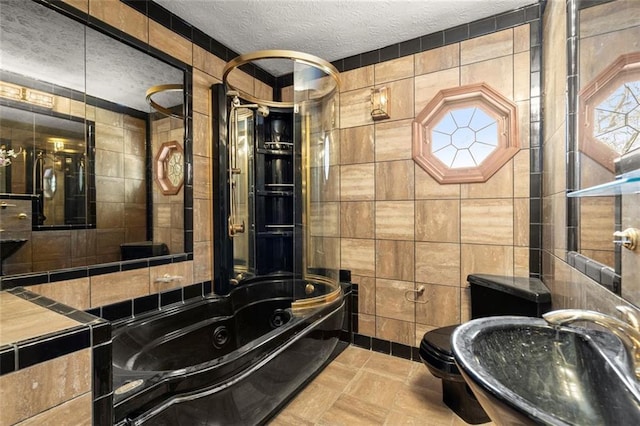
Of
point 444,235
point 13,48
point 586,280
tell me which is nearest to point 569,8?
point 586,280

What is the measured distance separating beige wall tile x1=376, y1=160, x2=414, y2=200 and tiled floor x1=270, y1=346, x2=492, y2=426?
133cm

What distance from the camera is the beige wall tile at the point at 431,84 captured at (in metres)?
2.13

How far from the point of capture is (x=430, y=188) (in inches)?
→ 86.4

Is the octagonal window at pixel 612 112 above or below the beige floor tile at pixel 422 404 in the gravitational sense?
above

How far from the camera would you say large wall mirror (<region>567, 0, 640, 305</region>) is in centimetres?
82

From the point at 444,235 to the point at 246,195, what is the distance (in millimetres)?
1657

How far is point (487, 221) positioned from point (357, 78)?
160cm

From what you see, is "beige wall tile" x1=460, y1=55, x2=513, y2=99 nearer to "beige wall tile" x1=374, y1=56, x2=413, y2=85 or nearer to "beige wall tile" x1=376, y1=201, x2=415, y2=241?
"beige wall tile" x1=374, y1=56, x2=413, y2=85

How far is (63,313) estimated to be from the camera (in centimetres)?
89

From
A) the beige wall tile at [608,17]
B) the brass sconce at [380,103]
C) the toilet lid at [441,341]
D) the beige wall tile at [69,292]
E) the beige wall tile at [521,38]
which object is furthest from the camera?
the brass sconce at [380,103]

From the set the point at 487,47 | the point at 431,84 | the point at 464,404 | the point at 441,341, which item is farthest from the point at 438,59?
the point at 464,404

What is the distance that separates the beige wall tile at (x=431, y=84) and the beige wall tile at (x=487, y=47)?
0.36 ft

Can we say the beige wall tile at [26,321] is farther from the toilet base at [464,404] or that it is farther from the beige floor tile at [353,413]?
the toilet base at [464,404]

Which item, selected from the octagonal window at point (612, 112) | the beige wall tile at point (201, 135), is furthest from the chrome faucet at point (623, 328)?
the beige wall tile at point (201, 135)
